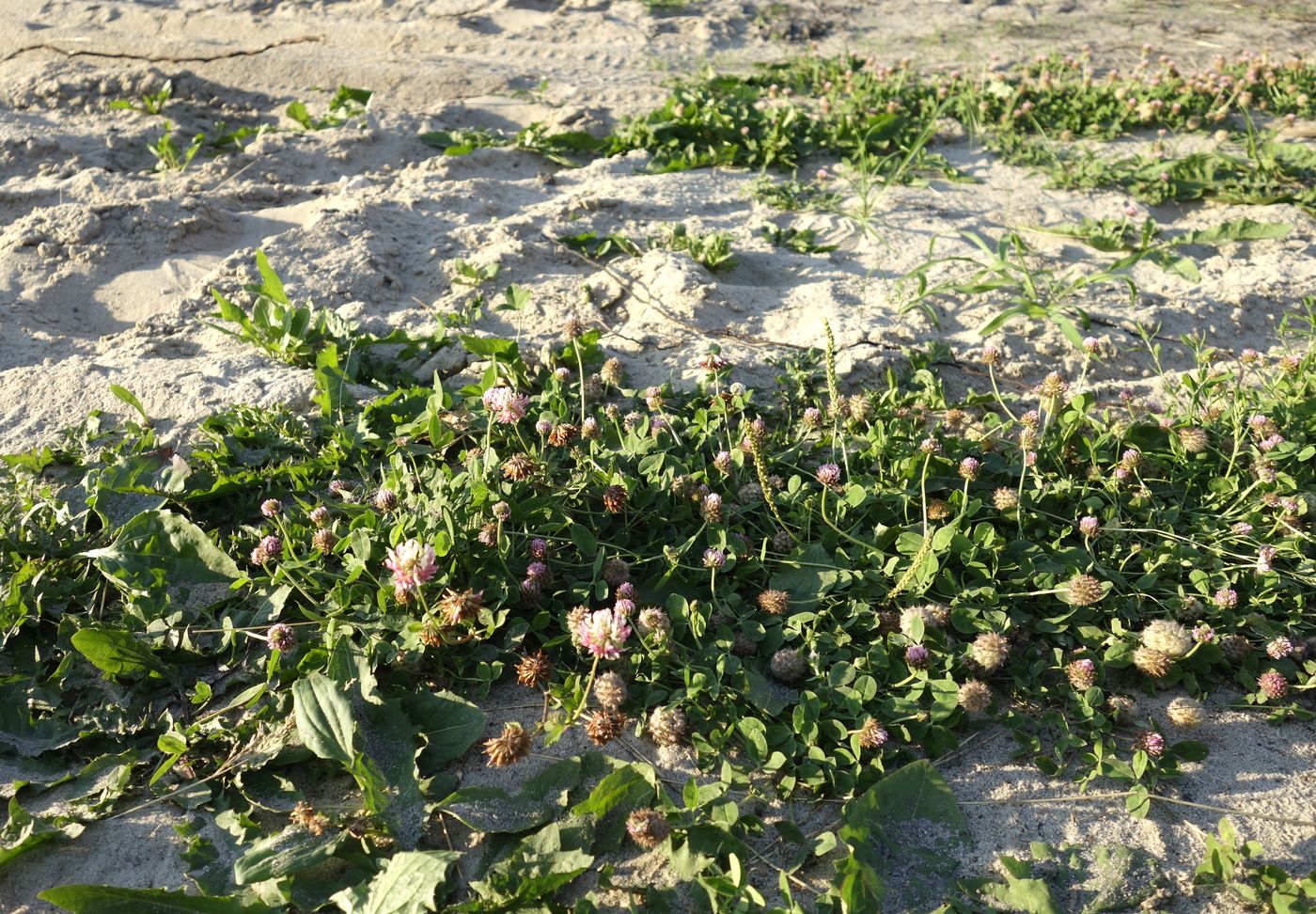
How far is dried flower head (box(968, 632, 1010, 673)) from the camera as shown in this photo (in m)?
2.50

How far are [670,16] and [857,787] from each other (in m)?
6.99

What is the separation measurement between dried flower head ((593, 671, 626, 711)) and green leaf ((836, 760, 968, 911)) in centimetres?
57

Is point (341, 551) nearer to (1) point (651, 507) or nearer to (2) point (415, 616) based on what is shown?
(2) point (415, 616)

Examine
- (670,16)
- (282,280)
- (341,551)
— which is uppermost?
(670,16)

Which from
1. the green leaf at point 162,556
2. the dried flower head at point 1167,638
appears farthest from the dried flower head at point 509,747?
the dried flower head at point 1167,638

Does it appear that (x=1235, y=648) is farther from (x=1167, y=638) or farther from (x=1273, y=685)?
(x=1167, y=638)

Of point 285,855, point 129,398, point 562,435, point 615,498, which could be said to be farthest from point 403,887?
point 129,398

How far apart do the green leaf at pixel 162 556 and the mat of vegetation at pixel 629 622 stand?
0.4 inches

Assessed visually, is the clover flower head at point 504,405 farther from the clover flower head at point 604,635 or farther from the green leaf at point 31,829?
the green leaf at point 31,829

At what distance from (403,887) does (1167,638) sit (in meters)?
1.88

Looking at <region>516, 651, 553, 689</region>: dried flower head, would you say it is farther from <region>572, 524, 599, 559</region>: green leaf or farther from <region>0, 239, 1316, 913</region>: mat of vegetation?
<region>572, 524, 599, 559</region>: green leaf

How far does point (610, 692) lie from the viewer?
2.41 meters

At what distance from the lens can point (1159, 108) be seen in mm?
5918

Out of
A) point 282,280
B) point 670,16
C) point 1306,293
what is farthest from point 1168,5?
point 282,280
